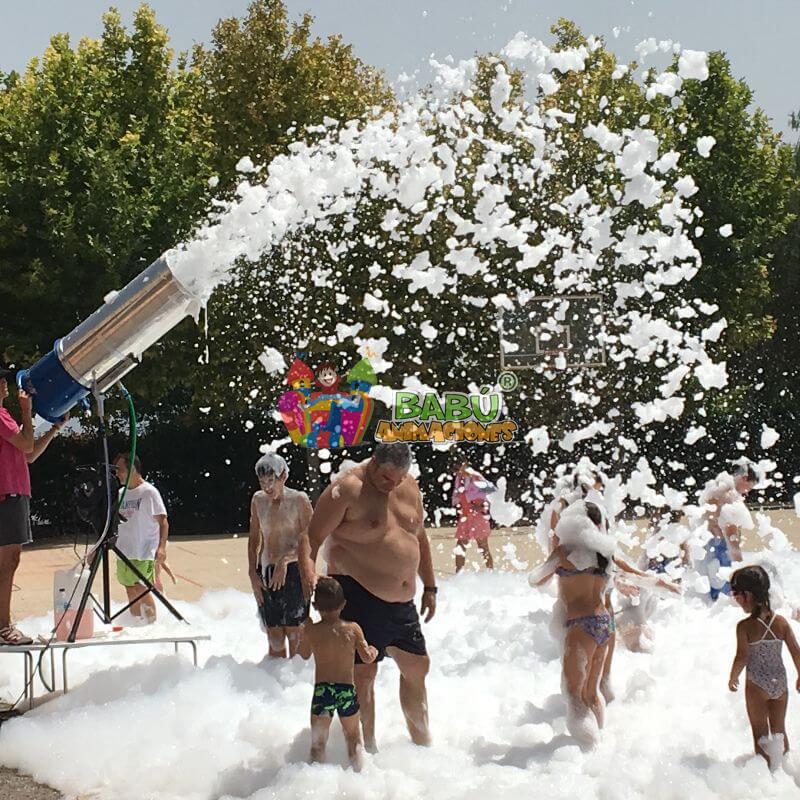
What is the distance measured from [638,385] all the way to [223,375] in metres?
7.68

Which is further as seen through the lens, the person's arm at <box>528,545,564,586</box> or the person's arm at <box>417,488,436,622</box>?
the person's arm at <box>528,545,564,586</box>

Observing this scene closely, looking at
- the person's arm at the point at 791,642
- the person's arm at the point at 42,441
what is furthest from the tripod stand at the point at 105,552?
the person's arm at the point at 791,642

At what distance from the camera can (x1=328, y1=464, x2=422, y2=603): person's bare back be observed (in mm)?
6082

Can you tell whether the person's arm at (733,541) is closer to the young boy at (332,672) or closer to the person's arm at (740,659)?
the person's arm at (740,659)

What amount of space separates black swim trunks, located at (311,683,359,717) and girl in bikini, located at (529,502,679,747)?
51.8 inches

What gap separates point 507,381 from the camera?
23281 millimetres

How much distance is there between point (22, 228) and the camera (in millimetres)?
20219

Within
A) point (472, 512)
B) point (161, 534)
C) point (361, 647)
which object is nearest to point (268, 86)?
point (472, 512)

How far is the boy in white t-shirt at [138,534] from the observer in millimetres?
9156

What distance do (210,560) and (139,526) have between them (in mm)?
7688

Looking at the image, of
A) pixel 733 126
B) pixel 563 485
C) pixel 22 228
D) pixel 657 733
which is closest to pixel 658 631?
pixel 563 485

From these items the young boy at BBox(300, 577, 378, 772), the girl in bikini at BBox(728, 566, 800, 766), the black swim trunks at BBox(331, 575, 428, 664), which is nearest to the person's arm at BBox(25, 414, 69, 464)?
the black swim trunks at BBox(331, 575, 428, 664)

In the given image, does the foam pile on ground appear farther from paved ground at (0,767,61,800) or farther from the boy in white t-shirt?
the boy in white t-shirt

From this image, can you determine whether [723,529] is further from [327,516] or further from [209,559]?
[209,559]
